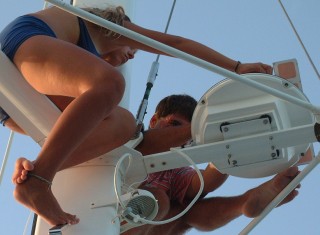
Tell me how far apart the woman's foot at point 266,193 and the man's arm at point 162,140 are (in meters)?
0.36

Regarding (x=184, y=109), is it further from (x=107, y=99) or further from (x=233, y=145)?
(x=107, y=99)

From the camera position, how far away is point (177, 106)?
3260 mm

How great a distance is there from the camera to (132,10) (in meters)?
3.27

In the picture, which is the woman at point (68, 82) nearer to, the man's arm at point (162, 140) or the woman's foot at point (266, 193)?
the man's arm at point (162, 140)

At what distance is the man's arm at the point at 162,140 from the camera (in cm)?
262

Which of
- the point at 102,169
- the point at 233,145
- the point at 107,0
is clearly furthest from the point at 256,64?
the point at 107,0

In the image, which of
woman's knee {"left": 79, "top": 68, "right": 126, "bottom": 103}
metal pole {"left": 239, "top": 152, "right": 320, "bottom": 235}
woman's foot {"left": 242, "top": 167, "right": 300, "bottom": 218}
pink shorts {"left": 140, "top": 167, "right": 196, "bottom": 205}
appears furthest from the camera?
pink shorts {"left": 140, "top": 167, "right": 196, "bottom": 205}

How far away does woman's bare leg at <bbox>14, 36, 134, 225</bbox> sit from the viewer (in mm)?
1798

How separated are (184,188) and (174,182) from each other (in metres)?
0.08

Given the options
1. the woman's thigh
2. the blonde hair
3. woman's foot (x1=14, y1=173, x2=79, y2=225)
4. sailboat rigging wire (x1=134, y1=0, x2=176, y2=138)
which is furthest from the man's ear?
woman's foot (x1=14, y1=173, x2=79, y2=225)

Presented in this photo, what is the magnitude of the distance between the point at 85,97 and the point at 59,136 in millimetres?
149

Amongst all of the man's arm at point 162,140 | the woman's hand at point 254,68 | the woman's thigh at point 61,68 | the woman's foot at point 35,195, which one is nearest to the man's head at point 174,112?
the man's arm at point 162,140

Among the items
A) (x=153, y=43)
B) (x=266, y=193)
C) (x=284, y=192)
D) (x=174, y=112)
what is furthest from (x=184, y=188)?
(x=153, y=43)

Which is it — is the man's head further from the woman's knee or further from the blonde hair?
the woman's knee
